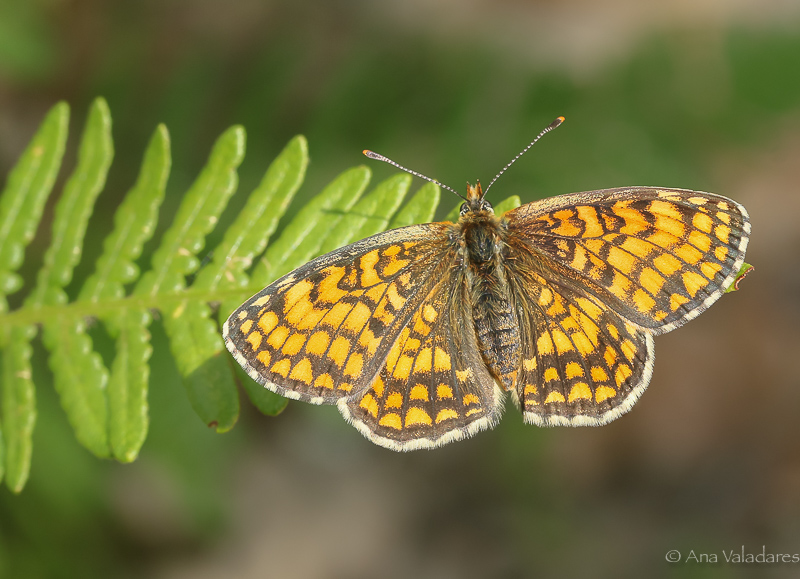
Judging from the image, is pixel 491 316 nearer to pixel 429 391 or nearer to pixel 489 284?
pixel 489 284

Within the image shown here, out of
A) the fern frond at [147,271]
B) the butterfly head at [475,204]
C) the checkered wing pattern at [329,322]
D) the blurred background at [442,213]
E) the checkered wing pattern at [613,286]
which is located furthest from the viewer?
the blurred background at [442,213]

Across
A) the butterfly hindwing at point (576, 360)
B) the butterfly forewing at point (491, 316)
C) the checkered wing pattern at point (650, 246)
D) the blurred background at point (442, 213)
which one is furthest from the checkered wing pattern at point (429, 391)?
the blurred background at point (442, 213)

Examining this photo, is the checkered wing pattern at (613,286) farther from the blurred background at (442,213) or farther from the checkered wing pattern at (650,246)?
the blurred background at (442,213)

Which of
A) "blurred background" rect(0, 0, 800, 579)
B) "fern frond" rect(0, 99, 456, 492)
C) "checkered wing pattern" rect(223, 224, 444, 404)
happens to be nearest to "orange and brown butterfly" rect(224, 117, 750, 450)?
"checkered wing pattern" rect(223, 224, 444, 404)

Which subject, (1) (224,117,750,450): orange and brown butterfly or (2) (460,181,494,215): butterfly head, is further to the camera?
(2) (460,181,494,215): butterfly head

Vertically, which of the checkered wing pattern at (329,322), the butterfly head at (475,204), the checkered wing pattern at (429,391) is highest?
the butterfly head at (475,204)

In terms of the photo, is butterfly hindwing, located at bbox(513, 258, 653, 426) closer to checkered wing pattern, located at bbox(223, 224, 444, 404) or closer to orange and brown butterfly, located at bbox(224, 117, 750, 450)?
orange and brown butterfly, located at bbox(224, 117, 750, 450)

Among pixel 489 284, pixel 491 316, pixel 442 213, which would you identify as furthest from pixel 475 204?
pixel 442 213
